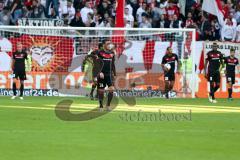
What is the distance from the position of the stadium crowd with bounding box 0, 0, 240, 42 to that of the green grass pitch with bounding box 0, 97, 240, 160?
1089 cm

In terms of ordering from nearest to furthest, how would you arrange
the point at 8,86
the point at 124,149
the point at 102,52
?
the point at 124,149, the point at 102,52, the point at 8,86

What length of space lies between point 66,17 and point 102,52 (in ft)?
35.9

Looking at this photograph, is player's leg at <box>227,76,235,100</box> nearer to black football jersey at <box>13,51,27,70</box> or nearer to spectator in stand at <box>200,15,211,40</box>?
spectator in stand at <box>200,15,211,40</box>

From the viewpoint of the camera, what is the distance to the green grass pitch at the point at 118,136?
12000 mm

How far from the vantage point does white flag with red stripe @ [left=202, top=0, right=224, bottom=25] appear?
33344mm

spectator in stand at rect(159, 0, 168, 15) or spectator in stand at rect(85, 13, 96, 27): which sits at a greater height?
spectator in stand at rect(159, 0, 168, 15)

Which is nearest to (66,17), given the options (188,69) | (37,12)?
(37,12)

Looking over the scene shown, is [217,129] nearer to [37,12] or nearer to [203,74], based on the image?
[203,74]

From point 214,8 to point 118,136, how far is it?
19.9 m

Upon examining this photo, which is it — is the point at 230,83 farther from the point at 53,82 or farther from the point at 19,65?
the point at 19,65

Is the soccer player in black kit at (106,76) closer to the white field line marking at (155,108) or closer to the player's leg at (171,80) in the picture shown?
the white field line marking at (155,108)

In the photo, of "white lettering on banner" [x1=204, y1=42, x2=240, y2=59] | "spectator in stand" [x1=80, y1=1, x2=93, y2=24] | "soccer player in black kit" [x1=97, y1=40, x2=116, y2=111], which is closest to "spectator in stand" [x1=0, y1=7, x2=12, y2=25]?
"spectator in stand" [x1=80, y1=1, x2=93, y2=24]

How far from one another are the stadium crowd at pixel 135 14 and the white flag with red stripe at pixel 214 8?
12.5 inches

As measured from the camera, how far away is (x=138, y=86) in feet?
97.6
